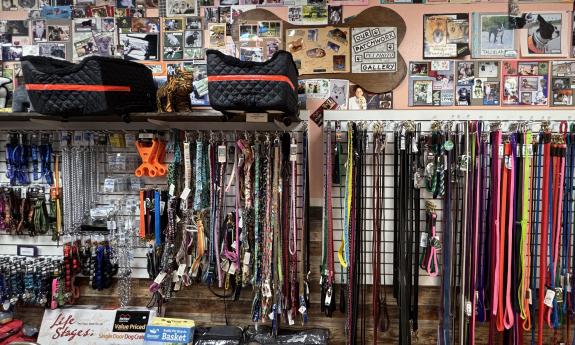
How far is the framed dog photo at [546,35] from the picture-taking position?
2.37 m

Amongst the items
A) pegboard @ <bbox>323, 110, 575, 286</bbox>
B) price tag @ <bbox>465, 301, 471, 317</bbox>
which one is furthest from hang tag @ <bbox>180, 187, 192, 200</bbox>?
price tag @ <bbox>465, 301, 471, 317</bbox>

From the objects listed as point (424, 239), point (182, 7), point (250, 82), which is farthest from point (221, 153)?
point (424, 239)

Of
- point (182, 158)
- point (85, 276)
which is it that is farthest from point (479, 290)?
point (85, 276)

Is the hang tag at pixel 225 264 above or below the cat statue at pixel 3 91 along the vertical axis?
below

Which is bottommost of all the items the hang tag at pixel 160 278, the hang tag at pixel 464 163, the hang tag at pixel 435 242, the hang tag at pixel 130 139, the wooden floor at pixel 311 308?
the wooden floor at pixel 311 308

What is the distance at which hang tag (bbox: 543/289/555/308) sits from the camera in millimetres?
2267

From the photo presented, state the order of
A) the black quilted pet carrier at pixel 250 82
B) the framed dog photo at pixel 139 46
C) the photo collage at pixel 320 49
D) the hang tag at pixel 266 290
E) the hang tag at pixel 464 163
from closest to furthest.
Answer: the black quilted pet carrier at pixel 250 82, the hang tag at pixel 464 163, the hang tag at pixel 266 290, the photo collage at pixel 320 49, the framed dog photo at pixel 139 46

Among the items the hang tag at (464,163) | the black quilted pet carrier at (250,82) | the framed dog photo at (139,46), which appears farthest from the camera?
the framed dog photo at (139,46)

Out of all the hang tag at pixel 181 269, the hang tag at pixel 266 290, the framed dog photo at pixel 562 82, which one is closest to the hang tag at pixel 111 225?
the hang tag at pixel 181 269

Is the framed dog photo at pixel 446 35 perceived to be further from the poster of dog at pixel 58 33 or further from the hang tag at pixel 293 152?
the poster of dog at pixel 58 33

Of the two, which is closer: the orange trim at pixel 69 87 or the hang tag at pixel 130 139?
the orange trim at pixel 69 87

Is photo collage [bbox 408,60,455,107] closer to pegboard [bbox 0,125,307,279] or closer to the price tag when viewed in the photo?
pegboard [bbox 0,125,307,279]

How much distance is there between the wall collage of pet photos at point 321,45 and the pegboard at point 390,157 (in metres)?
0.07

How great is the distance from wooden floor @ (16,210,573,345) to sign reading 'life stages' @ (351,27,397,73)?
0.98 meters
